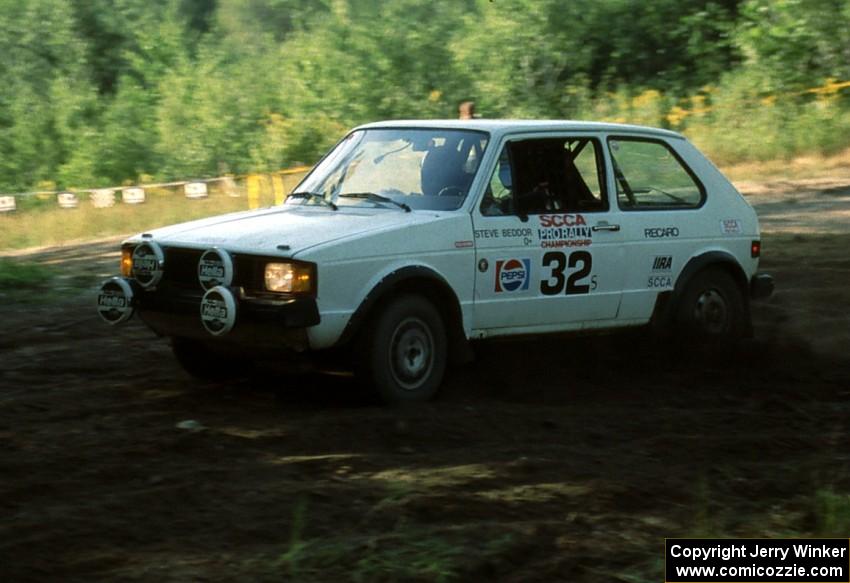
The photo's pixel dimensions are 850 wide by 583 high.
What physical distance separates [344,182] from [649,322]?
7.19 feet

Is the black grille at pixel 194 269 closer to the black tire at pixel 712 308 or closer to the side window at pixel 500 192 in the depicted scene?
the side window at pixel 500 192

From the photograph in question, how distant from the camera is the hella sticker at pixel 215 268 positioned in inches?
285

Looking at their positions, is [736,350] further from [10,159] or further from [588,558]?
[10,159]

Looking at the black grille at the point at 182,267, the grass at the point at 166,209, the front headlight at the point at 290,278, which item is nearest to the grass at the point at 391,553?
the front headlight at the point at 290,278

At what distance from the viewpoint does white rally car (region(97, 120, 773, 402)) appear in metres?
7.23

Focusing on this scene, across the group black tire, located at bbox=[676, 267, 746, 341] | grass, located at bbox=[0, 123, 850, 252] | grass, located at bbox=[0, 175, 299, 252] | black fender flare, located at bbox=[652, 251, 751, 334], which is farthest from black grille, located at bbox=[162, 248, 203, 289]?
grass, located at bbox=[0, 175, 299, 252]

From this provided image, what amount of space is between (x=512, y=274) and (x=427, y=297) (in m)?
0.60

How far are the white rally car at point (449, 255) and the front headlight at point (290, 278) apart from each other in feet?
0.03

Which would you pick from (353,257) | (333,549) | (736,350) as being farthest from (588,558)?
(736,350)

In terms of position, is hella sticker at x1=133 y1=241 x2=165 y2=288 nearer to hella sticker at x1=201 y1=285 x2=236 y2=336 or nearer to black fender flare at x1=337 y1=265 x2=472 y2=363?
hella sticker at x1=201 y1=285 x2=236 y2=336

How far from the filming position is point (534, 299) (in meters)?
8.19

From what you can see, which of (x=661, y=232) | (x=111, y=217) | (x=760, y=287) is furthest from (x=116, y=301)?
(x=111, y=217)

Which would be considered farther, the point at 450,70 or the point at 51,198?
the point at 450,70

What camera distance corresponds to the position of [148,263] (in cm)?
768
